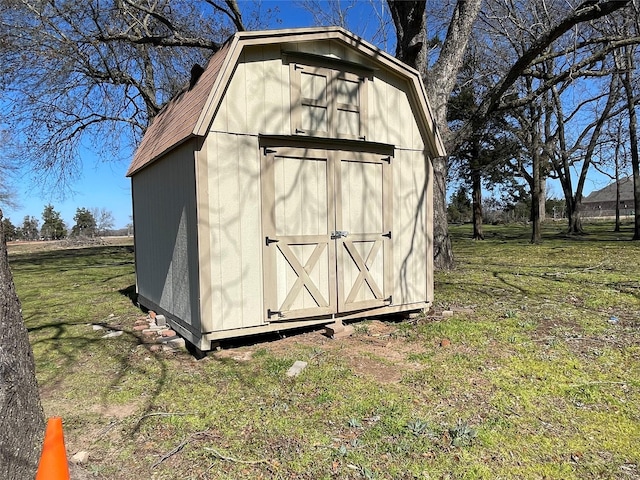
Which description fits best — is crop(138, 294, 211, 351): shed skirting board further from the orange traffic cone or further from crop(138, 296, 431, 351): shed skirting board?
the orange traffic cone

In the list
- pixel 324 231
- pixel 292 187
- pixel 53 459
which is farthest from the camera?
pixel 324 231

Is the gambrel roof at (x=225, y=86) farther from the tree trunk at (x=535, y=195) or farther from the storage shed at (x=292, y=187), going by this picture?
the tree trunk at (x=535, y=195)

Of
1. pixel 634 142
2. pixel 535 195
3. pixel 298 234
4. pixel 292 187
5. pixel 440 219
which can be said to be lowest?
pixel 298 234

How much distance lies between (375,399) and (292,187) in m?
2.70

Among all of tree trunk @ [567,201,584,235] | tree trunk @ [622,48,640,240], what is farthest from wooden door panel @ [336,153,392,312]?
tree trunk @ [567,201,584,235]

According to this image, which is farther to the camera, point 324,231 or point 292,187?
point 324,231

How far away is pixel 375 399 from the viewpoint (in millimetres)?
3457

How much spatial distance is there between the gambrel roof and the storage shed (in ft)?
0.06

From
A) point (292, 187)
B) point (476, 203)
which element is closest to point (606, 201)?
point (476, 203)

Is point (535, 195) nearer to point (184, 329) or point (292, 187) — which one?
point (292, 187)

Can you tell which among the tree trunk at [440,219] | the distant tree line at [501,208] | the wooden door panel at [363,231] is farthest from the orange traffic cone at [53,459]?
the distant tree line at [501,208]

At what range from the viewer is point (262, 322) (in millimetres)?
4898

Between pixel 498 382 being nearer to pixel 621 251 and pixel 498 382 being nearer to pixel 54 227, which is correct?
pixel 621 251

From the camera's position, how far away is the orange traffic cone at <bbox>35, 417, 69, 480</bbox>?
1.74 metres
